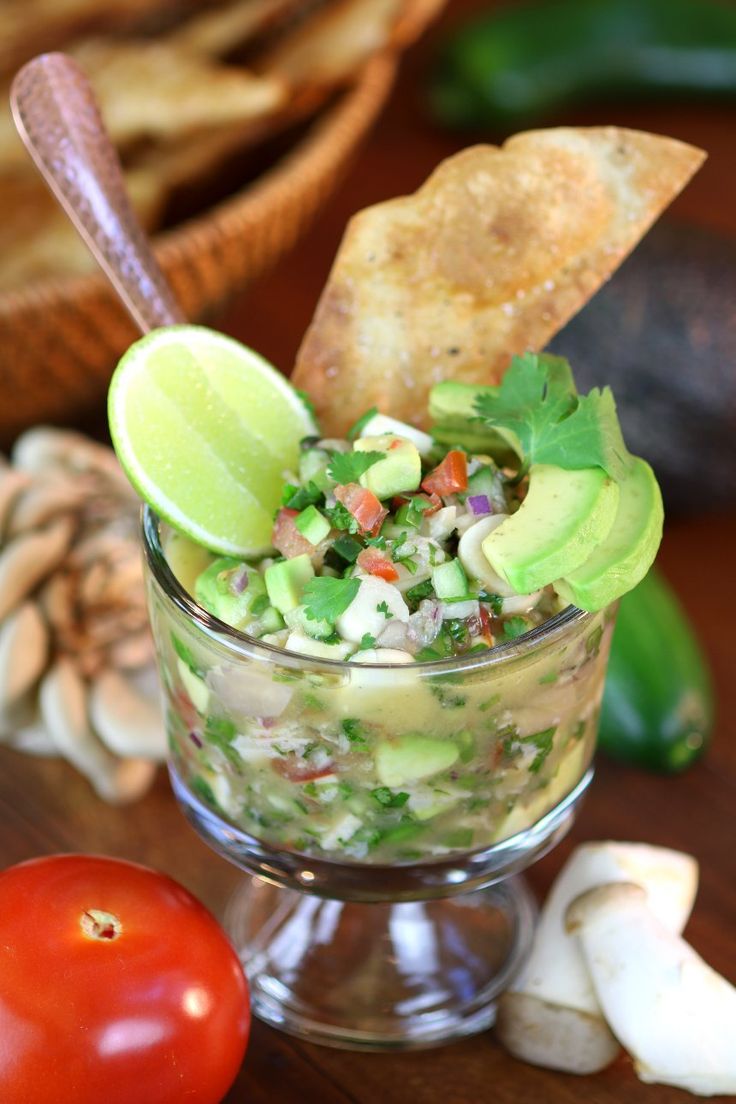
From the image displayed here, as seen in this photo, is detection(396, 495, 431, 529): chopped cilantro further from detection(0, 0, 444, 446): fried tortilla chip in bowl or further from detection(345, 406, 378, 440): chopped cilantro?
detection(0, 0, 444, 446): fried tortilla chip in bowl

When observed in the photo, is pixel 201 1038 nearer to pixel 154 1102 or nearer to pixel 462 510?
pixel 154 1102

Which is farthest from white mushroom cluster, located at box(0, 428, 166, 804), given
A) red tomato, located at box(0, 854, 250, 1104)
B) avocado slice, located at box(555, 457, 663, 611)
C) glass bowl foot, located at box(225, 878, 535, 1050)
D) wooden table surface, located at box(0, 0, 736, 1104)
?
avocado slice, located at box(555, 457, 663, 611)

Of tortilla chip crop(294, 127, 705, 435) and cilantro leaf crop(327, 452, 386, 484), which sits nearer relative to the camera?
cilantro leaf crop(327, 452, 386, 484)

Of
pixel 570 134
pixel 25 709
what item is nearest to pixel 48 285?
pixel 25 709

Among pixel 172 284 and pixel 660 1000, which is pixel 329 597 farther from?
pixel 172 284

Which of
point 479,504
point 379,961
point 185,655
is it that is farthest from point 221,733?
point 379,961

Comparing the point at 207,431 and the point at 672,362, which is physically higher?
the point at 207,431
